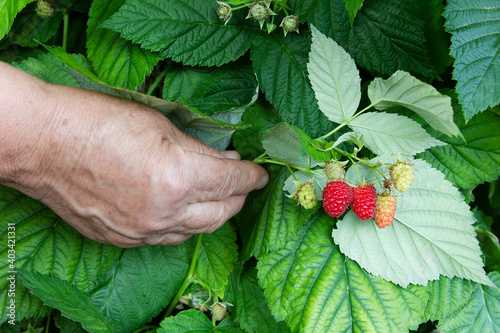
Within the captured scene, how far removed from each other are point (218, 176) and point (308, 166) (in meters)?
0.17

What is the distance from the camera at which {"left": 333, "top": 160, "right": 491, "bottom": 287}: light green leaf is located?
30.9 inches

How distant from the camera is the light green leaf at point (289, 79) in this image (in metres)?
0.82

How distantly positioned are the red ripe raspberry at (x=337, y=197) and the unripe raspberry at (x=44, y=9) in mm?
867

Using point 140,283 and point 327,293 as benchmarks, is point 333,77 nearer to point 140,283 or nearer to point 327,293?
point 327,293

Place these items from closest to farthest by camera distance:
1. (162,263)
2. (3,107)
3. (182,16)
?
(3,107), (182,16), (162,263)

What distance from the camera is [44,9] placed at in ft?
3.37

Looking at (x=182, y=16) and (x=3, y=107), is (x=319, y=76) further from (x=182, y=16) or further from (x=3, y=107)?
(x=3, y=107)

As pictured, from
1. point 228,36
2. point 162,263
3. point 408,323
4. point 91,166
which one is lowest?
point 162,263

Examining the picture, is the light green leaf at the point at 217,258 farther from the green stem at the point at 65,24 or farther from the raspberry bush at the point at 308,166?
the green stem at the point at 65,24

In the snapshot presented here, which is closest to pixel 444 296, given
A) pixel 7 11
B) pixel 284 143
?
pixel 284 143

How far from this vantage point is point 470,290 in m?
0.82

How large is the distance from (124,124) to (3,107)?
196 mm

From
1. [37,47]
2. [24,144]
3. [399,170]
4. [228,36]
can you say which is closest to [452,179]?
[399,170]

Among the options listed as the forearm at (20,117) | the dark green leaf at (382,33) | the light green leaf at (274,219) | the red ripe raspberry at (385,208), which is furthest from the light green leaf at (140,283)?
the dark green leaf at (382,33)
